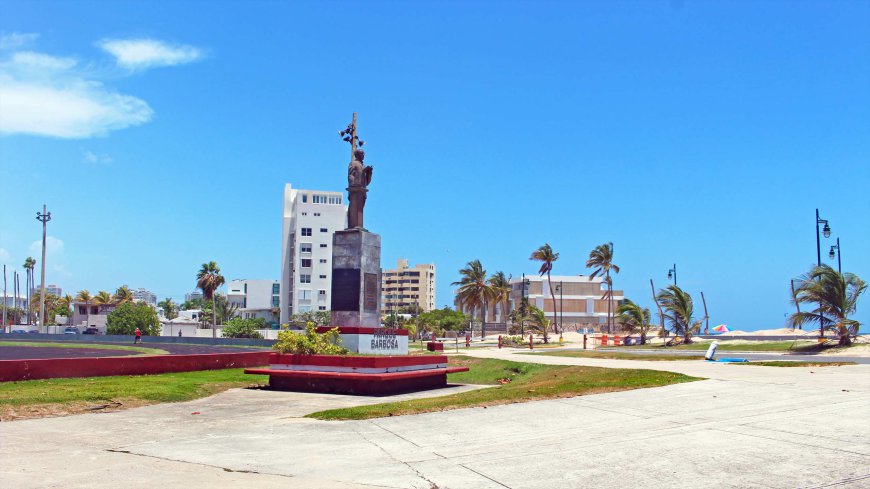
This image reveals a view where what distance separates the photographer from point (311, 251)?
11575 cm

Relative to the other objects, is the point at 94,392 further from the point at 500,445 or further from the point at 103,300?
→ the point at 103,300

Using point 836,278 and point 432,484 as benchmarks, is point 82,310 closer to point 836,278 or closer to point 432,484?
point 836,278

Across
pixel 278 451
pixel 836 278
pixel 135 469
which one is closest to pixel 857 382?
pixel 278 451

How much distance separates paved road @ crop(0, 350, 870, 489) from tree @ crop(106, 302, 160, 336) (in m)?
70.5

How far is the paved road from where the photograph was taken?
841 centimetres

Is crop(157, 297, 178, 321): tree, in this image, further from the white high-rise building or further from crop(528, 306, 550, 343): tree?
crop(528, 306, 550, 343): tree

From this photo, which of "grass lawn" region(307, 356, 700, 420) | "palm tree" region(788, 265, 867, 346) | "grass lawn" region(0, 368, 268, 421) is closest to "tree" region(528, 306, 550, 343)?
"palm tree" region(788, 265, 867, 346)

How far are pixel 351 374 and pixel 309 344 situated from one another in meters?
2.33

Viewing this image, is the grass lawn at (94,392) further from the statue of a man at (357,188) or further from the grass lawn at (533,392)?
the statue of a man at (357,188)

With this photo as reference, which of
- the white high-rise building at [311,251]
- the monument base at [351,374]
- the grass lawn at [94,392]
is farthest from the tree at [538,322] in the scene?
the grass lawn at [94,392]

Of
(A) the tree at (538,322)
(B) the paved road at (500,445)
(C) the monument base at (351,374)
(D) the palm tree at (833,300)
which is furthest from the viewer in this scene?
(A) the tree at (538,322)

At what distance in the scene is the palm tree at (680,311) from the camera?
165 feet

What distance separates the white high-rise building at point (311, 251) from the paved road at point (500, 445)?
100294 mm

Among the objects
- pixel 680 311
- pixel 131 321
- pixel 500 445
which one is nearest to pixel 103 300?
pixel 131 321
